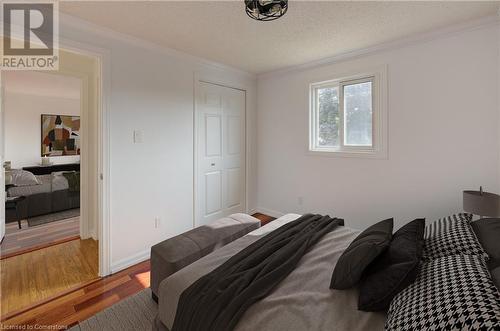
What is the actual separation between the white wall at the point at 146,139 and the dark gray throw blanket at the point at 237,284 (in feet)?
5.27

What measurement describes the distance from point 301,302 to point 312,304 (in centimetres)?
5

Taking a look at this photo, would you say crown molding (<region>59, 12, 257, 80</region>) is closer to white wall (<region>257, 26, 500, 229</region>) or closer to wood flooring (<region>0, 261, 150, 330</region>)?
white wall (<region>257, 26, 500, 229</region>)

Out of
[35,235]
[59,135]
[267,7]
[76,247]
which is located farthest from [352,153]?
[59,135]

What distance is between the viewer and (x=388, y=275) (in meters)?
1.16

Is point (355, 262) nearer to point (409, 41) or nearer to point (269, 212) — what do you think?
point (409, 41)

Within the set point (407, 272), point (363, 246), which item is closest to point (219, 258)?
point (363, 246)

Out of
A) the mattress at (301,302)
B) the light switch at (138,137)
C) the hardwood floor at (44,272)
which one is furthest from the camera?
the light switch at (138,137)

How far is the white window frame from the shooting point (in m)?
2.88

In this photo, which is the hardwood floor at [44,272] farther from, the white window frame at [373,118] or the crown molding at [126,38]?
the white window frame at [373,118]

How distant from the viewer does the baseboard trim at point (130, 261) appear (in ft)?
8.25

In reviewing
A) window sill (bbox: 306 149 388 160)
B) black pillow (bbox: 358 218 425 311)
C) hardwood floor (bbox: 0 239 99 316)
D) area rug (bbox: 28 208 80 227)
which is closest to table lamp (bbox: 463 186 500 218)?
window sill (bbox: 306 149 388 160)

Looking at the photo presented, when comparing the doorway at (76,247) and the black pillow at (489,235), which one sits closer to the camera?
the black pillow at (489,235)

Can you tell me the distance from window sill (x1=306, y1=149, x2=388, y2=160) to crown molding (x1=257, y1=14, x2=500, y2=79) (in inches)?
45.3

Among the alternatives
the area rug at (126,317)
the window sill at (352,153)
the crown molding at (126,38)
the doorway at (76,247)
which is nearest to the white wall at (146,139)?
the crown molding at (126,38)
